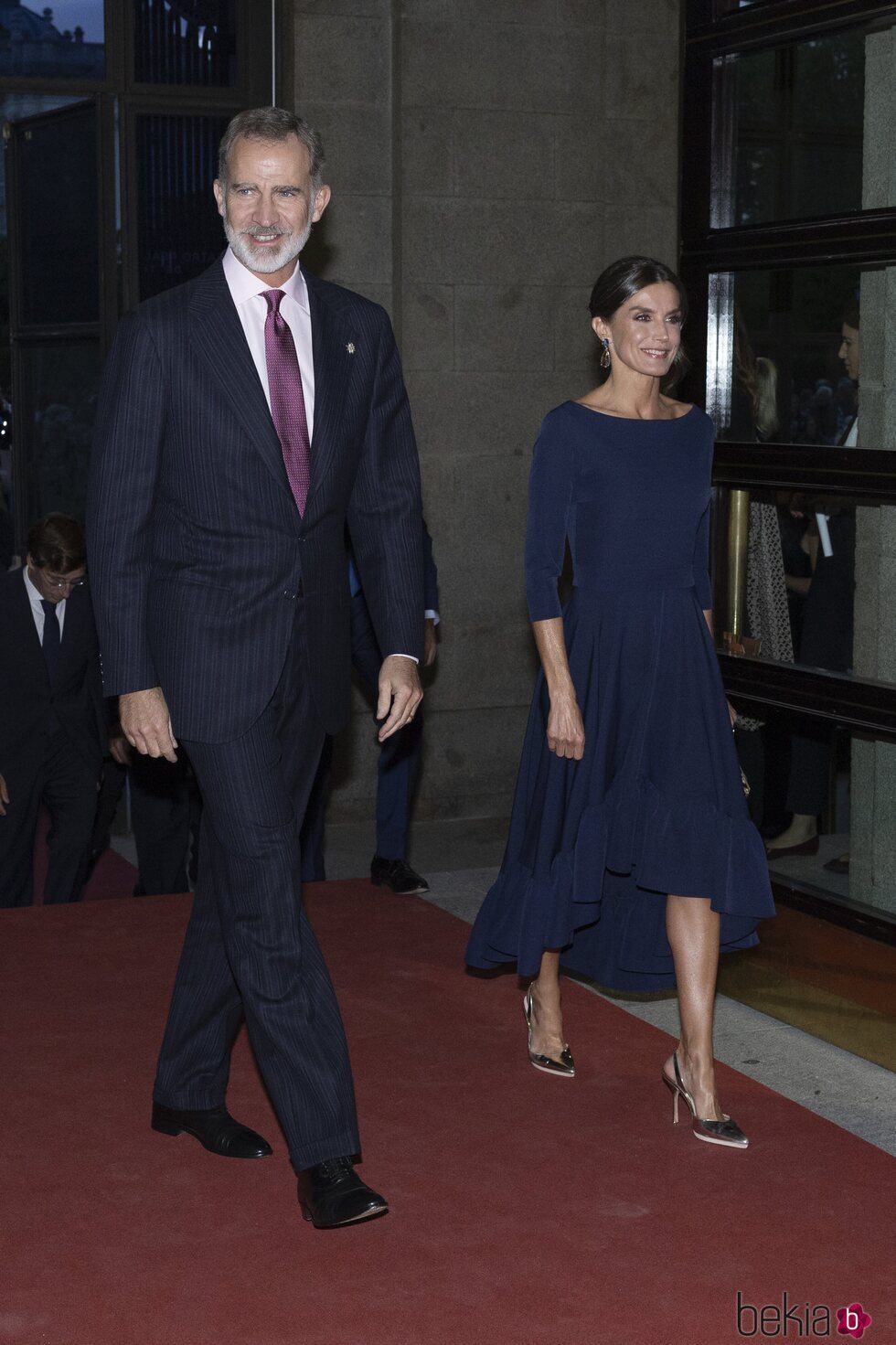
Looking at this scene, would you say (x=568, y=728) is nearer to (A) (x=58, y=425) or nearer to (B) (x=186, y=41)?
(A) (x=58, y=425)

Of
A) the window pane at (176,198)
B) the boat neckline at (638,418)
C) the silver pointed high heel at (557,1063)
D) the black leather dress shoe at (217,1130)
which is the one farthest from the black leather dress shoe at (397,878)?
the window pane at (176,198)

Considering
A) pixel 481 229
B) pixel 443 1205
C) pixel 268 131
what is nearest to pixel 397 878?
pixel 443 1205

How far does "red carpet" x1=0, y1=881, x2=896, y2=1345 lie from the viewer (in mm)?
3109

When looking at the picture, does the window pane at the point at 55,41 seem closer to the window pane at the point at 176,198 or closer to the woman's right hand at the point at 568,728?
the window pane at the point at 176,198

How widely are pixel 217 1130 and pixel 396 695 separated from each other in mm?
1014

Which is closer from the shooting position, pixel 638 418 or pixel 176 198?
pixel 638 418

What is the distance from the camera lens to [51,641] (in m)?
6.20

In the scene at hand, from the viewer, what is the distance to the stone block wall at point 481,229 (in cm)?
781

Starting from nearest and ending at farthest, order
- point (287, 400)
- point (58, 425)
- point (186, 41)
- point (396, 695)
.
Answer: point (287, 400), point (396, 695), point (186, 41), point (58, 425)

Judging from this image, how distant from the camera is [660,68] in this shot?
831 centimetres

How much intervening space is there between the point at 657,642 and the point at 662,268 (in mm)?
838

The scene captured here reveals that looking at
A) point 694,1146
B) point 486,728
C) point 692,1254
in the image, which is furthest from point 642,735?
point 486,728

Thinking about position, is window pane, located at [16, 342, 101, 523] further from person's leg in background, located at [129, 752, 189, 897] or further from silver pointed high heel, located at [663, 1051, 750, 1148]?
silver pointed high heel, located at [663, 1051, 750, 1148]

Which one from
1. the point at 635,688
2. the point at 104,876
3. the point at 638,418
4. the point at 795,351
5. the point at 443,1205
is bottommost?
the point at 104,876
